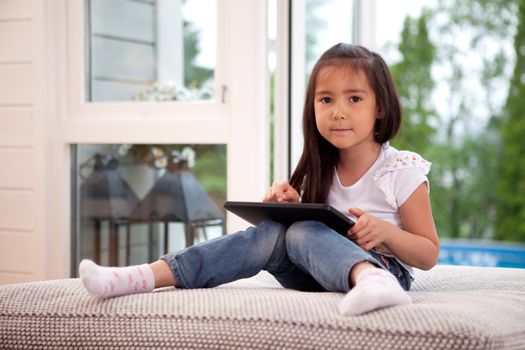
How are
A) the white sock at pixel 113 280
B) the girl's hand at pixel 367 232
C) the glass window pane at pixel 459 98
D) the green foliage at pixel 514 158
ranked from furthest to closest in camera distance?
the glass window pane at pixel 459 98 → the green foliage at pixel 514 158 → the girl's hand at pixel 367 232 → the white sock at pixel 113 280

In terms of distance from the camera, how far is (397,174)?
5.59 feet

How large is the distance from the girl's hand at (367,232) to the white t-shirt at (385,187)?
4.8 inches

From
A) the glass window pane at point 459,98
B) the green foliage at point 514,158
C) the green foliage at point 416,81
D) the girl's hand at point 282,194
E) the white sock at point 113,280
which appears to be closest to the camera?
the white sock at point 113,280

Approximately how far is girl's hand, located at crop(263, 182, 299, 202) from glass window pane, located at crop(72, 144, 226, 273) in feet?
2.87

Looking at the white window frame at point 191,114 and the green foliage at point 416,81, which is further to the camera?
the green foliage at point 416,81

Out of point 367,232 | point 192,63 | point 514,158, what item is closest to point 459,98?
point 514,158

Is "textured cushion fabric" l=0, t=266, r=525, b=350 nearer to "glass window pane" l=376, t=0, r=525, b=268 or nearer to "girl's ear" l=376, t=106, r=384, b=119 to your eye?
"girl's ear" l=376, t=106, r=384, b=119

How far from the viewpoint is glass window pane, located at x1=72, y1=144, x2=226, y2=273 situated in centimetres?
276

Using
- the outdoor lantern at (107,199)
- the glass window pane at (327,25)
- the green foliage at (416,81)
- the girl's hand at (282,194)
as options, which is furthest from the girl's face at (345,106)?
the green foliage at (416,81)

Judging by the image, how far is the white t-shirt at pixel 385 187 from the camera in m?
1.69

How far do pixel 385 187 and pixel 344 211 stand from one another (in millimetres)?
128

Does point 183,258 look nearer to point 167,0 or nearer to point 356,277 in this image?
point 356,277

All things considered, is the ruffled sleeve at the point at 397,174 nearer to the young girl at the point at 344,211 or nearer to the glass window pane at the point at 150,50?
the young girl at the point at 344,211

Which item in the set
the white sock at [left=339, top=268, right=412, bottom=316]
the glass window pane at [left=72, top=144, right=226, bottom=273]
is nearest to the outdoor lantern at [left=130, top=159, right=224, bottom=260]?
the glass window pane at [left=72, top=144, right=226, bottom=273]
